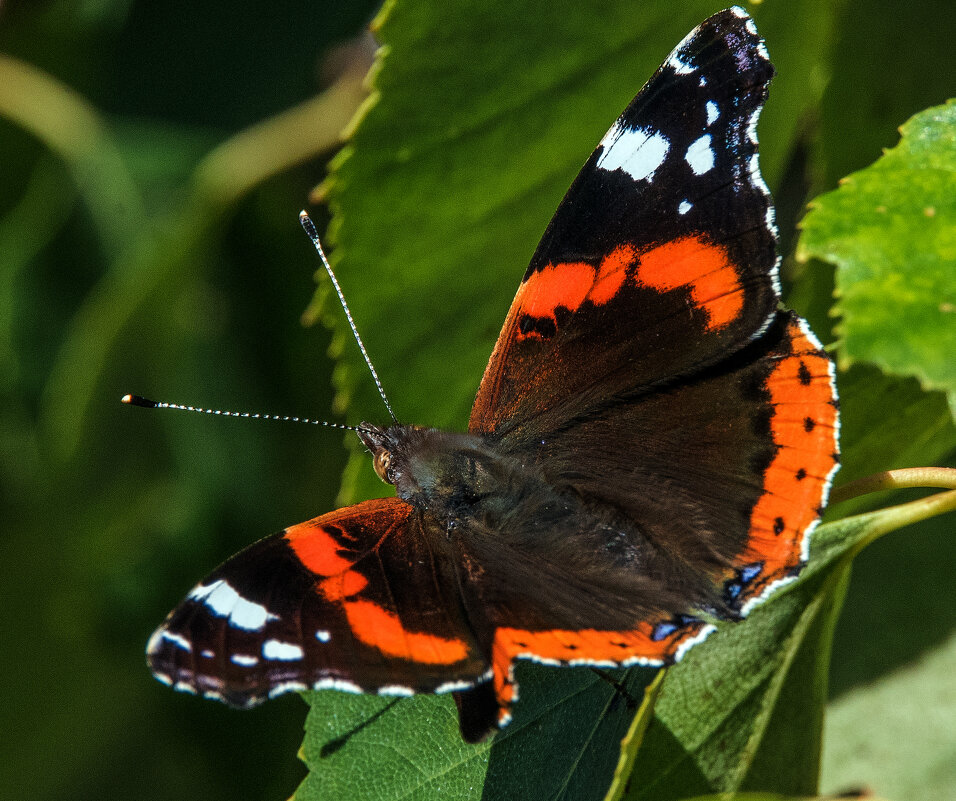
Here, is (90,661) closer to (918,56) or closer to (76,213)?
(76,213)

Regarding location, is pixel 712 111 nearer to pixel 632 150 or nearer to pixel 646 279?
pixel 632 150

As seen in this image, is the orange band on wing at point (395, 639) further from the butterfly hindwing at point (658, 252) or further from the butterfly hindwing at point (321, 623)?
the butterfly hindwing at point (658, 252)

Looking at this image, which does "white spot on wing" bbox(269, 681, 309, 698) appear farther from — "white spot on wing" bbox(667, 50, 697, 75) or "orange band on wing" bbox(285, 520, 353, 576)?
"white spot on wing" bbox(667, 50, 697, 75)

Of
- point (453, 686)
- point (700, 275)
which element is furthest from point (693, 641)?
point (700, 275)

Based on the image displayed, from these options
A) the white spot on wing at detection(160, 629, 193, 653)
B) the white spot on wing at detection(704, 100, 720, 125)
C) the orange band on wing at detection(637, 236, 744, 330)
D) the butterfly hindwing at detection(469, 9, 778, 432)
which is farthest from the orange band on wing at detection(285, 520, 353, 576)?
the white spot on wing at detection(704, 100, 720, 125)

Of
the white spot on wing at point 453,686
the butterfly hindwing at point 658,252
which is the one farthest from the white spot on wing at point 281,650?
the butterfly hindwing at point 658,252
